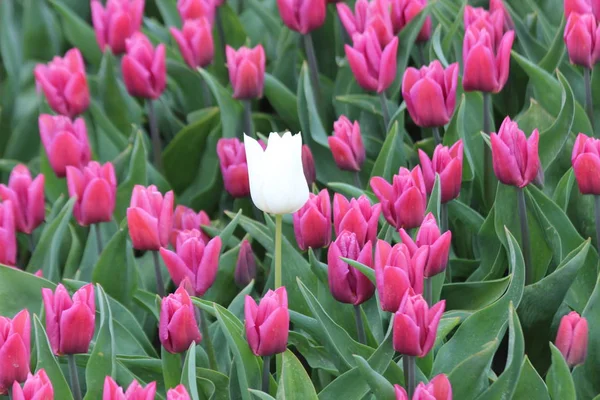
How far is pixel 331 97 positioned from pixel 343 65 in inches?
5.5

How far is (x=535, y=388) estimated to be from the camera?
1.32 metres

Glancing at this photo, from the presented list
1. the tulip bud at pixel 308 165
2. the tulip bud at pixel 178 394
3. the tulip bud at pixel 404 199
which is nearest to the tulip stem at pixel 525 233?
the tulip bud at pixel 404 199

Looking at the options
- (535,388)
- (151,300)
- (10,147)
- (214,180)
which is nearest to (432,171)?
(535,388)

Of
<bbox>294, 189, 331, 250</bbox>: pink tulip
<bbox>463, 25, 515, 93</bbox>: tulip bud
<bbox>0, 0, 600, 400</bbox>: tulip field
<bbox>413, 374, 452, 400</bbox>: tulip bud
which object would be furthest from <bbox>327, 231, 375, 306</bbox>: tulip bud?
<bbox>463, 25, 515, 93</bbox>: tulip bud

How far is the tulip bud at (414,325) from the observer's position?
3.91 ft

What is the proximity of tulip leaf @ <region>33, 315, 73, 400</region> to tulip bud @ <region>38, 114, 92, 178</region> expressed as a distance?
1.76 ft

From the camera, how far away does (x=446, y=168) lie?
4.96 feet

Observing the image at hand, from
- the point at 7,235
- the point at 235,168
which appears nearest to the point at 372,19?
the point at 235,168

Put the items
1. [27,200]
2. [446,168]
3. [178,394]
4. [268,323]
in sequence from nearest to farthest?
[178,394], [268,323], [446,168], [27,200]

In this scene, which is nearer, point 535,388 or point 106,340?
point 535,388

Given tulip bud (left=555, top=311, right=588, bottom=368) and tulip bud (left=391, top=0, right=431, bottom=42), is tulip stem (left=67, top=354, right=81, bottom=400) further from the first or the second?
tulip bud (left=391, top=0, right=431, bottom=42)

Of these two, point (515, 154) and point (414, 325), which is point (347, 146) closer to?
A: point (515, 154)

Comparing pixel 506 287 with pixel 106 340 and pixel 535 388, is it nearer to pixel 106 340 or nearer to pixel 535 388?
pixel 535 388

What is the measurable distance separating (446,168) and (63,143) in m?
0.75
